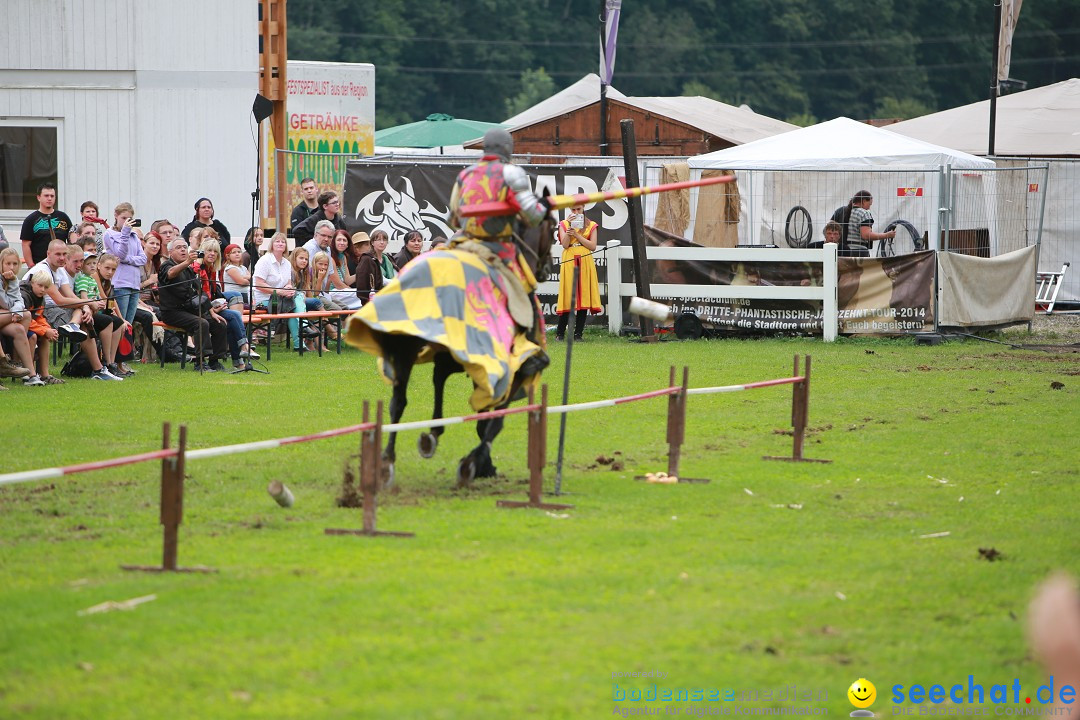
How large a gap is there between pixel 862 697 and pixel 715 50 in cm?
7162

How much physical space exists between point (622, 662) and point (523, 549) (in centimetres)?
199

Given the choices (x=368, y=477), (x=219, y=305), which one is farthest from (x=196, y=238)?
(x=368, y=477)

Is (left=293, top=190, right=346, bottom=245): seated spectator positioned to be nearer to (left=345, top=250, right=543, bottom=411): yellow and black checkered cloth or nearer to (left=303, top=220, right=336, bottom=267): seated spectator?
(left=303, top=220, right=336, bottom=267): seated spectator

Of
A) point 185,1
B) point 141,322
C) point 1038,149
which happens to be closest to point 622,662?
point 141,322

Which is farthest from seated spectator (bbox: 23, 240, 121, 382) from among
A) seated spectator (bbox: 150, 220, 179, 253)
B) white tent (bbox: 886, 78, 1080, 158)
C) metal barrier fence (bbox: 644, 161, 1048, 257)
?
white tent (bbox: 886, 78, 1080, 158)

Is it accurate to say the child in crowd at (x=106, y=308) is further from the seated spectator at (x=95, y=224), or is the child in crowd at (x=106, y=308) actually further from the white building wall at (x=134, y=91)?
the white building wall at (x=134, y=91)

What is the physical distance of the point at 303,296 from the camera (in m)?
18.8

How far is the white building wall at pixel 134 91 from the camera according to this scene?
21438mm

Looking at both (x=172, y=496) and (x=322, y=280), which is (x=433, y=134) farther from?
(x=172, y=496)

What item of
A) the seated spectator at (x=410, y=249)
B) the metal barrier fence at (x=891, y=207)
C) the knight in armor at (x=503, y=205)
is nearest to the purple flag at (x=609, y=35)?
the metal barrier fence at (x=891, y=207)

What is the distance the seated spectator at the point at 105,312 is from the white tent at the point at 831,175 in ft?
32.1

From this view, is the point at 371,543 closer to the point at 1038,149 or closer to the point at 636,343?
the point at 636,343

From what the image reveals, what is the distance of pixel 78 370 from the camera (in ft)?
51.4

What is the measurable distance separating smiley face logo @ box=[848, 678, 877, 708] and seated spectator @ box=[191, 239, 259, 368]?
12.6 metres
